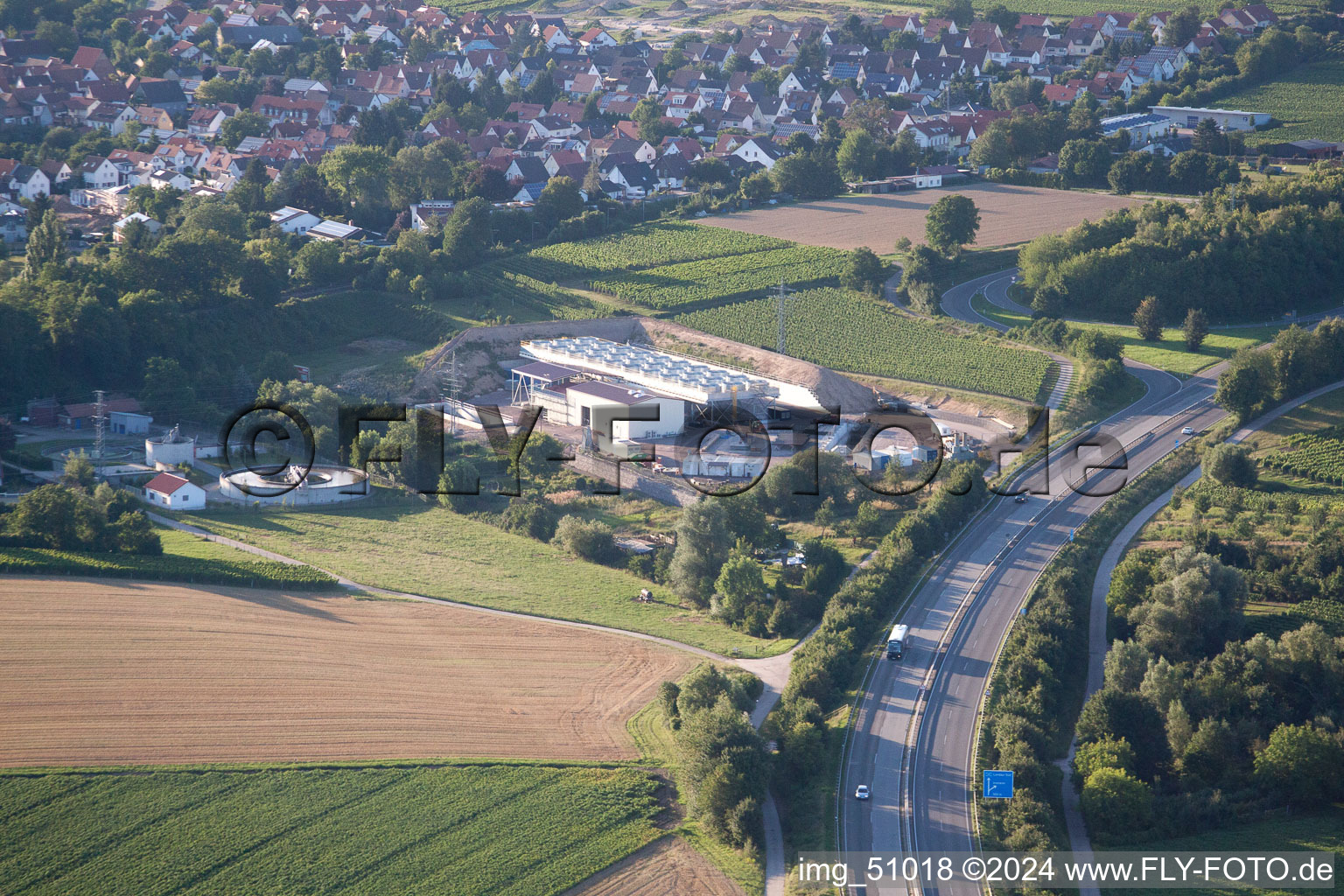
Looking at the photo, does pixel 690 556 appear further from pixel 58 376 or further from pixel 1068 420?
pixel 58 376

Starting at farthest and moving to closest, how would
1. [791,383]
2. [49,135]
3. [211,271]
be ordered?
1. [49,135]
2. [211,271]
3. [791,383]

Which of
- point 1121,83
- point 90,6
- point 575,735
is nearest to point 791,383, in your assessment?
point 575,735

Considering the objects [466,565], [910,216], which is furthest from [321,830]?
[910,216]

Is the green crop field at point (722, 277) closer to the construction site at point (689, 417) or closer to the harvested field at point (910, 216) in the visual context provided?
the harvested field at point (910, 216)

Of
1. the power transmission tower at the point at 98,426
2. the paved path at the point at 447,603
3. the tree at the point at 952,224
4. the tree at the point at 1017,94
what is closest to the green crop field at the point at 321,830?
the paved path at the point at 447,603

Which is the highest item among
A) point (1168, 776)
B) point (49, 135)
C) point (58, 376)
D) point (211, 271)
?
point (49, 135)

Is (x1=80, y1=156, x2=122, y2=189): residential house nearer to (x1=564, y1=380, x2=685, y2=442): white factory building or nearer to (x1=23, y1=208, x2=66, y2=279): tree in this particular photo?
(x1=23, y1=208, x2=66, y2=279): tree

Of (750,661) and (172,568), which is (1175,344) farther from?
(172,568)

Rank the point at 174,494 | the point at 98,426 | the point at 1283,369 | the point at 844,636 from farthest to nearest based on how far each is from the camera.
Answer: the point at 1283,369 < the point at 98,426 < the point at 174,494 < the point at 844,636
